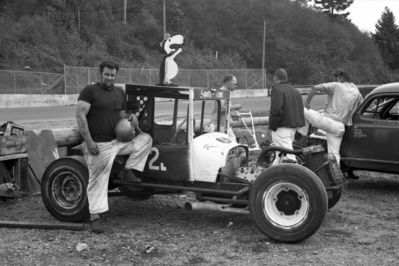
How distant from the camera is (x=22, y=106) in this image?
3175 cm

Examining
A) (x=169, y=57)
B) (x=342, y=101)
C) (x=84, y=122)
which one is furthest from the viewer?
(x=342, y=101)

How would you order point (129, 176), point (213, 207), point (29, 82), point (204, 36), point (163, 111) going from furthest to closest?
point (204, 36) < point (29, 82) < point (163, 111) < point (129, 176) < point (213, 207)

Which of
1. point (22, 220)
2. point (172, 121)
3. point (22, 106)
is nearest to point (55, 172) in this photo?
point (22, 220)

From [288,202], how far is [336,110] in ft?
11.9

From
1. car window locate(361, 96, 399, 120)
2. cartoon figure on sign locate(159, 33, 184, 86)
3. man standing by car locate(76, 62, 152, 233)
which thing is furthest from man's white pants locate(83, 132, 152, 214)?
car window locate(361, 96, 399, 120)

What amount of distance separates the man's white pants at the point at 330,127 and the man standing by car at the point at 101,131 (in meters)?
3.51

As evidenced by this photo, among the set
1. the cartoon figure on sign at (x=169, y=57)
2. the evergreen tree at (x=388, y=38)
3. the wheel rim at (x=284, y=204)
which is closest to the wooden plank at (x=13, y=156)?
the cartoon figure on sign at (x=169, y=57)

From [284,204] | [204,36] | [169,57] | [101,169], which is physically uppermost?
[204,36]

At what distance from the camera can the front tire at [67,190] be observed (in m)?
6.68

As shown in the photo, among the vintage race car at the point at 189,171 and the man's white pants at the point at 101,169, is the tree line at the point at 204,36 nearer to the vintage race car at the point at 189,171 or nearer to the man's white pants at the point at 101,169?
the vintage race car at the point at 189,171

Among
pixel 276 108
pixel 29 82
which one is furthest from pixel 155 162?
pixel 29 82

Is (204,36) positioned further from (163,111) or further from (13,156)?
(163,111)

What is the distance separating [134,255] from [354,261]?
7.03ft

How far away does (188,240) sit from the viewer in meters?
6.13
